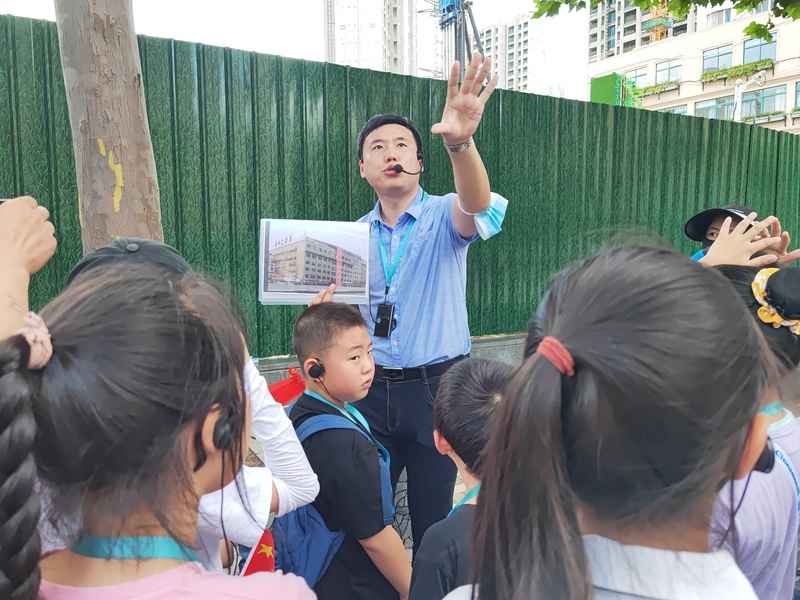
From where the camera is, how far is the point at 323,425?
1.61m

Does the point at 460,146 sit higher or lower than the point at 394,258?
higher

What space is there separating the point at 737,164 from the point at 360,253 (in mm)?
6675

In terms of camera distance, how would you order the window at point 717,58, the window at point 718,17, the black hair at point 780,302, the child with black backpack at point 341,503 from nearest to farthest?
the black hair at point 780,302
the child with black backpack at point 341,503
the window at point 717,58
the window at point 718,17

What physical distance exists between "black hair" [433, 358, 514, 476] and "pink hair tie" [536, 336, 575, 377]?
67 cm

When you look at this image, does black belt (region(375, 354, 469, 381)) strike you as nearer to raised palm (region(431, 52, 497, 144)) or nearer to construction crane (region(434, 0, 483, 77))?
raised palm (region(431, 52, 497, 144))

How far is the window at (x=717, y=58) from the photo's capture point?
37750mm

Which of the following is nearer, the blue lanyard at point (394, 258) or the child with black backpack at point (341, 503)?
the child with black backpack at point (341, 503)

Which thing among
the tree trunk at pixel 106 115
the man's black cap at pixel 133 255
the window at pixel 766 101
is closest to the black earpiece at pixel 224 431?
the man's black cap at pixel 133 255

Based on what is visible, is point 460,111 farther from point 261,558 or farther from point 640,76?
point 640,76

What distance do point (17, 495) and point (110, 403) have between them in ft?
0.46

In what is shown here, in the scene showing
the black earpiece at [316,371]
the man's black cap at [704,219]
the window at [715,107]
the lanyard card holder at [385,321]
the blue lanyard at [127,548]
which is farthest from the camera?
the window at [715,107]

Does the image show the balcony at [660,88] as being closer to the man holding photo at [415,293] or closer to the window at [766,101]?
the window at [766,101]

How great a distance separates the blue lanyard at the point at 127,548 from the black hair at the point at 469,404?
2.46ft

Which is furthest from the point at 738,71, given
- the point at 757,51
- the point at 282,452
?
the point at 282,452
